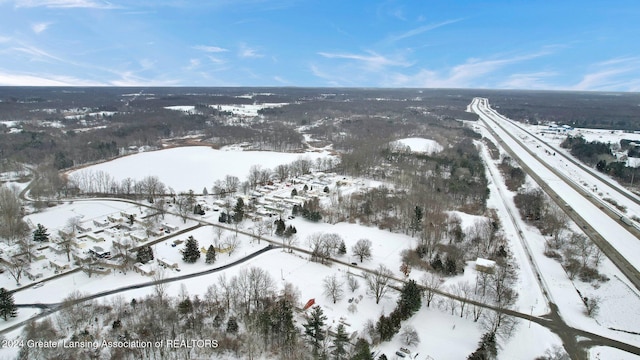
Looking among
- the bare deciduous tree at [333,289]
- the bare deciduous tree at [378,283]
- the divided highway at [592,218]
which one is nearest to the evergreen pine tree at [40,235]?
the bare deciduous tree at [333,289]

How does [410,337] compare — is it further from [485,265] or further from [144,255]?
[144,255]

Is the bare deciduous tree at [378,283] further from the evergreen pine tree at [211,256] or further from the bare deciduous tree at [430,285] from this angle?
the evergreen pine tree at [211,256]

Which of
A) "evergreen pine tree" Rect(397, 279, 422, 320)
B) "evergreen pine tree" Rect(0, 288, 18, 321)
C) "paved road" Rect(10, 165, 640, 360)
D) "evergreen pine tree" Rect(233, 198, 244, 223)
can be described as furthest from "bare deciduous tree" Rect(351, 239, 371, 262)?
"evergreen pine tree" Rect(0, 288, 18, 321)

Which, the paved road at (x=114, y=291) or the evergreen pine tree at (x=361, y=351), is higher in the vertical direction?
the evergreen pine tree at (x=361, y=351)

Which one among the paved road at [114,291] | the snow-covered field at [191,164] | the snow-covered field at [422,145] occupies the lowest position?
the paved road at [114,291]

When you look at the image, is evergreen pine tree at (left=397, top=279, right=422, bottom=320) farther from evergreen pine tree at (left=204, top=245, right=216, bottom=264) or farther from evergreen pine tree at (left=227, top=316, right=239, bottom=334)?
evergreen pine tree at (left=204, top=245, right=216, bottom=264)

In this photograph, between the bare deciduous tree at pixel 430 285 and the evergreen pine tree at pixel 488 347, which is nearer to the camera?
the evergreen pine tree at pixel 488 347

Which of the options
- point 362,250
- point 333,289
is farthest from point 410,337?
point 362,250

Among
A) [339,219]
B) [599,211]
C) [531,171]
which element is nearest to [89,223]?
[339,219]

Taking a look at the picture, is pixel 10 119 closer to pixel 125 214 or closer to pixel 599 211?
pixel 125 214
